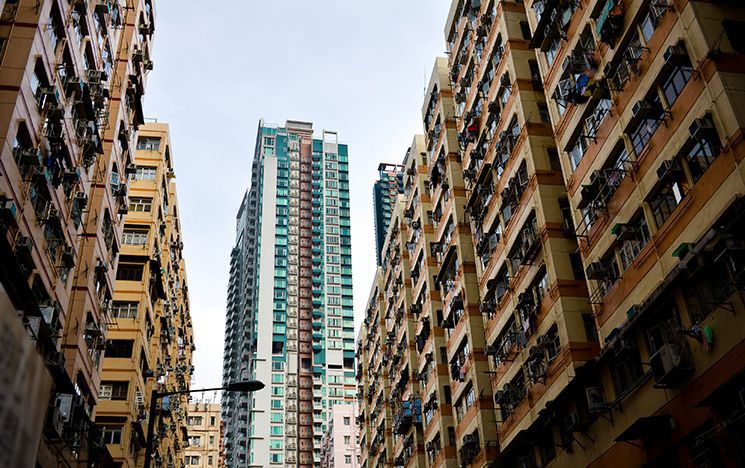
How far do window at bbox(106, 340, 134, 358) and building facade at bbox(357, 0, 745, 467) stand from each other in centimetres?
1857

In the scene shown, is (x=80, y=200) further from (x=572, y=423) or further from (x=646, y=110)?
(x=646, y=110)

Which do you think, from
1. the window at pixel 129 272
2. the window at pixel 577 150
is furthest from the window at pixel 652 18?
the window at pixel 129 272

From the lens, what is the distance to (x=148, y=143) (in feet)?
178

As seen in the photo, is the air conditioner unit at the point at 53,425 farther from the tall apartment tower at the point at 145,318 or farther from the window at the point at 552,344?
the window at the point at 552,344

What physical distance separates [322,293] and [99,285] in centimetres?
11261

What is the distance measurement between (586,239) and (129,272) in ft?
102

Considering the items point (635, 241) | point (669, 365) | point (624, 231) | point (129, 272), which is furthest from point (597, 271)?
point (129, 272)

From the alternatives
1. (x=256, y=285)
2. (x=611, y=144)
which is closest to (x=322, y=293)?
(x=256, y=285)

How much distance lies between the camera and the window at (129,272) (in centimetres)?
4759

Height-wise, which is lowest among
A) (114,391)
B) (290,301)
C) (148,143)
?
(114,391)

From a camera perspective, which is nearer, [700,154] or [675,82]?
[700,154]

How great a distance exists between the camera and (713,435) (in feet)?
61.1

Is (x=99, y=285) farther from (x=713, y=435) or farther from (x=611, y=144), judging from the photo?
(x=713, y=435)

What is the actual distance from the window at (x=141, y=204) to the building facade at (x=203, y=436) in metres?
61.0
